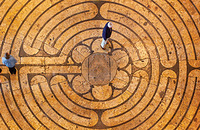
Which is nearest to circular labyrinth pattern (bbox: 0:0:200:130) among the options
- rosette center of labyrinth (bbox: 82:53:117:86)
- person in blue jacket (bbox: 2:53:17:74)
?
rosette center of labyrinth (bbox: 82:53:117:86)

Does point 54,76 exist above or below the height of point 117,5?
below

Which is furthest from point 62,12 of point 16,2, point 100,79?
point 100,79

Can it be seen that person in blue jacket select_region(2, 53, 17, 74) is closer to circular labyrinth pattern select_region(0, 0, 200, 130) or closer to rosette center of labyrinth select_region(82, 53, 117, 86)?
circular labyrinth pattern select_region(0, 0, 200, 130)

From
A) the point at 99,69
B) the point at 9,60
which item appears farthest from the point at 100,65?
the point at 9,60

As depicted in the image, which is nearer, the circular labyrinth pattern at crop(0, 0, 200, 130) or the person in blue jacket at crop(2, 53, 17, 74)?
the person in blue jacket at crop(2, 53, 17, 74)

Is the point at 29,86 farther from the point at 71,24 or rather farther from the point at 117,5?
the point at 117,5

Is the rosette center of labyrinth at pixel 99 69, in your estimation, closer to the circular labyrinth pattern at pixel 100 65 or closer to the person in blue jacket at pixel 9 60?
the circular labyrinth pattern at pixel 100 65

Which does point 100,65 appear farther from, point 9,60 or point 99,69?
point 9,60

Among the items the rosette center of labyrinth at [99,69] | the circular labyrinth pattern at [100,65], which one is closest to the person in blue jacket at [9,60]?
the circular labyrinth pattern at [100,65]
